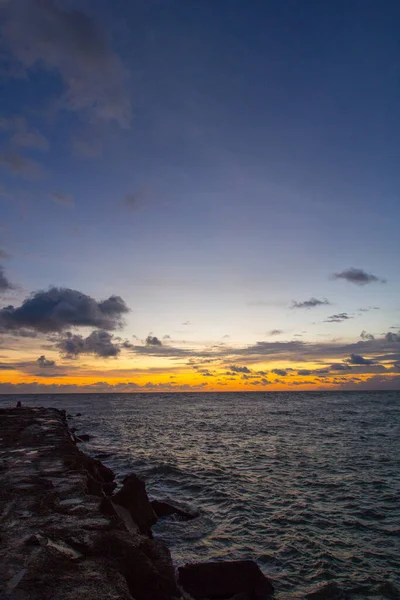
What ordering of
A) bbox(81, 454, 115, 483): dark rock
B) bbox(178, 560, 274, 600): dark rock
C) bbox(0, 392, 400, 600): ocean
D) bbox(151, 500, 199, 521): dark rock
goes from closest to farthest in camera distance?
bbox(178, 560, 274, 600): dark rock < bbox(0, 392, 400, 600): ocean < bbox(151, 500, 199, 521): dark rock < bbox(81, 454, 115, 483): dark rock

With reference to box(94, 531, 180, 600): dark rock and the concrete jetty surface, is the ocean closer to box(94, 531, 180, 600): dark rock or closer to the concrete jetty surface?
box(94, 531, 180, 600): dark rock

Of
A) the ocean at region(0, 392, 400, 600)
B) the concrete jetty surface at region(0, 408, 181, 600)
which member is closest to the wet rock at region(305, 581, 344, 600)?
the ocean at region(0, 392, 400, 600)

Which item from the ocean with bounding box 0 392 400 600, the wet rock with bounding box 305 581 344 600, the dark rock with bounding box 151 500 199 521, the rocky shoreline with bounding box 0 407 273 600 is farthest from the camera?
the dark rock with bounding box 151 500 199 521

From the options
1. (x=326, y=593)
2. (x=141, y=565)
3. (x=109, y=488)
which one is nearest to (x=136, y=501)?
(x=109, y=488)

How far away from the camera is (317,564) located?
1156cm

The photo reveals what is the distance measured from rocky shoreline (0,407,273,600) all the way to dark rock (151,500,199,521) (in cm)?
145

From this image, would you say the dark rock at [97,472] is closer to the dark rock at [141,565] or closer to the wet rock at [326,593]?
the dark rock at [141,565]

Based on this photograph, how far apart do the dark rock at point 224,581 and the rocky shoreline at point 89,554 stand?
18 millimetres

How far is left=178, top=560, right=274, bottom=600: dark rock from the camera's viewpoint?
9398 millimetres

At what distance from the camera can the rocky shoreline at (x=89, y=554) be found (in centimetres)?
720

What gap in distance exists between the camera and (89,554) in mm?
8531

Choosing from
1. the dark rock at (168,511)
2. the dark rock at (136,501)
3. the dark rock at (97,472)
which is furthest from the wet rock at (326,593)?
the dark rock at (97,472)

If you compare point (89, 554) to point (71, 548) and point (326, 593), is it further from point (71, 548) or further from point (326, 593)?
point (326, 593)

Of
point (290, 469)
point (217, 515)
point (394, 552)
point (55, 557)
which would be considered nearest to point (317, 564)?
point (394, 552)
